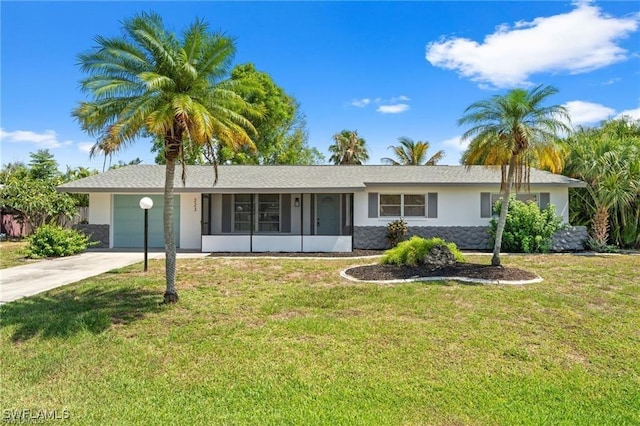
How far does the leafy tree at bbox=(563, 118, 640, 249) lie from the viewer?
47.7ft

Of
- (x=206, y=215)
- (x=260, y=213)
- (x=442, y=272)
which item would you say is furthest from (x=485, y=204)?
(x=206, y=215)

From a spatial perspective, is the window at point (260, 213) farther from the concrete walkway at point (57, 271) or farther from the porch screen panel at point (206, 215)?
the concrete walkway at point (57, 271)

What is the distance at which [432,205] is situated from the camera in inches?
617

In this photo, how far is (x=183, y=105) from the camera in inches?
242

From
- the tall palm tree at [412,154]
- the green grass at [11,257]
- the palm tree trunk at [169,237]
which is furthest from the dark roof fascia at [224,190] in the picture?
the tall palm tree at [412,154]

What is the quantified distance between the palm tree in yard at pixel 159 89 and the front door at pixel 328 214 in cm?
956

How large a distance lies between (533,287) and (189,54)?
28.9 feet

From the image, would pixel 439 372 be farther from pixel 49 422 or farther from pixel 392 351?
pixel 49 422

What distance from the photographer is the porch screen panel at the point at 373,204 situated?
15625mm

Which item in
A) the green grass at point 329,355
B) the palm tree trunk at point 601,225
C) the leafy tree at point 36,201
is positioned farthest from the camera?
the leafy tree at point 36,201

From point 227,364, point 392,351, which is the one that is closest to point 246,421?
point 227,364

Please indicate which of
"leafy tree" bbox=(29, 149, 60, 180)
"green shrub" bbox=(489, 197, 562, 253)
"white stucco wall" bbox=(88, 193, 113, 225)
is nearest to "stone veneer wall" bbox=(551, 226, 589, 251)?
"green shrub" bbox=(489, 197, 562, 253)

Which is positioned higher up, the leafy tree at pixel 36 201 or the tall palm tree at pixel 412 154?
the tall palm tree at pixel 412 154

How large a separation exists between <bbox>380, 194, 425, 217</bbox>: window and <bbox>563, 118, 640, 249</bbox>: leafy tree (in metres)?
6.74
